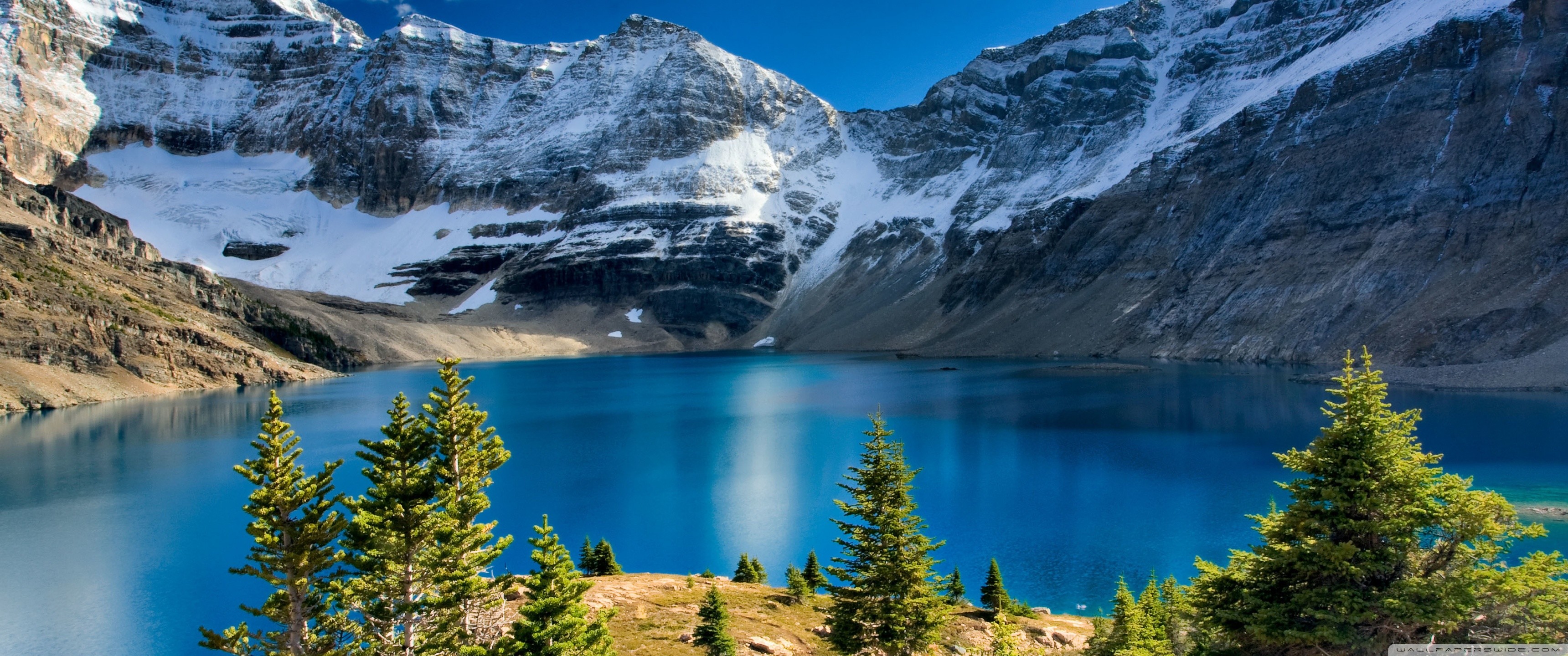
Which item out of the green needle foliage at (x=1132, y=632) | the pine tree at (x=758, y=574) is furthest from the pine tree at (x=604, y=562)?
the green needle foliage at (x=1132, y=632)

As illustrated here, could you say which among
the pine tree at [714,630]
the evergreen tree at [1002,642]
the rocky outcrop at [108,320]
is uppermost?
the rocky outcrop at [108,320]

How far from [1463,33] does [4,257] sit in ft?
550

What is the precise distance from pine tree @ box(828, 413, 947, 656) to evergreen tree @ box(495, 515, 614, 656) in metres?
4.91

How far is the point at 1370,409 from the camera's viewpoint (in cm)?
1198

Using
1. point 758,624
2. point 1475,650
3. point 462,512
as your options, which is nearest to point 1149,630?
point 1475,650

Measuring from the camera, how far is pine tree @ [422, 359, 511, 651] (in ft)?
46.9

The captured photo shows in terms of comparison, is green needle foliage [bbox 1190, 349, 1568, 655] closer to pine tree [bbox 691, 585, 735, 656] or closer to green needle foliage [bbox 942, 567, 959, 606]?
pine tree [bbox 691, 585, 735, 656]

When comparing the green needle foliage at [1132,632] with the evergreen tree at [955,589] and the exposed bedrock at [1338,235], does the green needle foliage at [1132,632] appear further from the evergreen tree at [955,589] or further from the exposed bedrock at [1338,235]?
the exposed bedrock at [1338,235]

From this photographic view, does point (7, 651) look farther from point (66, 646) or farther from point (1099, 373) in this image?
point (1099, 373)

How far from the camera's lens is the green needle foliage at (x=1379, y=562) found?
1087 cm

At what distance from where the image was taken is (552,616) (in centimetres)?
1264

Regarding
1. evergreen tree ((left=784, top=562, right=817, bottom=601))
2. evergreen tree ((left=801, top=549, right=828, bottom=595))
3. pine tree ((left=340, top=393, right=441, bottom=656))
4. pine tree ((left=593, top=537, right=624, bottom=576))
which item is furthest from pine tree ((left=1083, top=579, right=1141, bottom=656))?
pine tree ((left=593, top=537, right=624, bottom=576))

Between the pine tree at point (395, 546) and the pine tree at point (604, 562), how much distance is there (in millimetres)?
11810

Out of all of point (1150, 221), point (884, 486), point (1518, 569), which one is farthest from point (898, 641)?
point (1150, 221)
